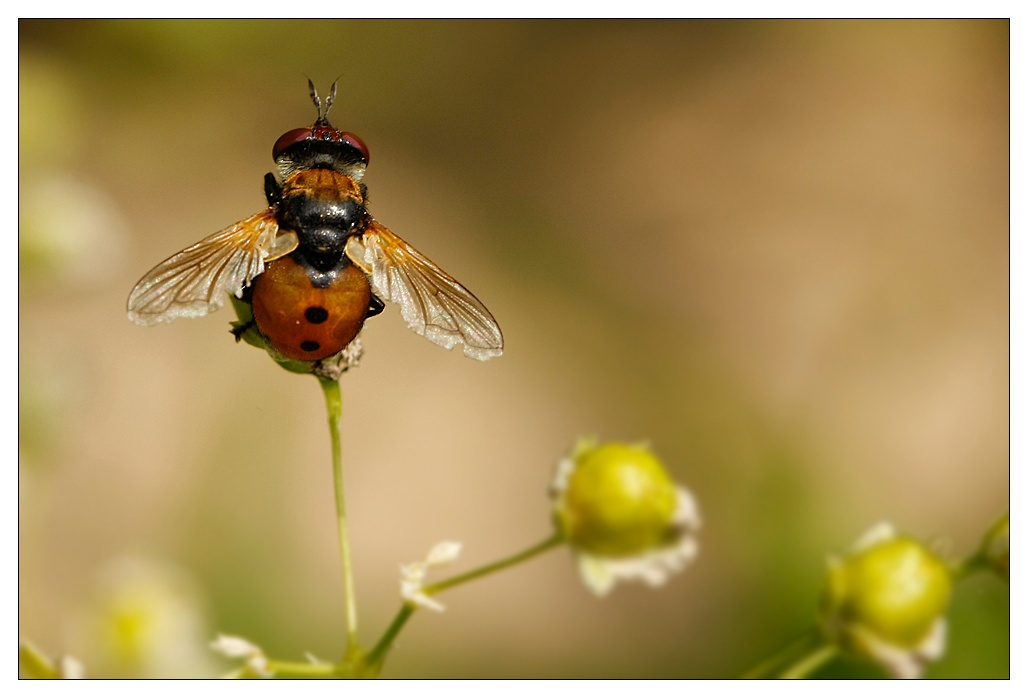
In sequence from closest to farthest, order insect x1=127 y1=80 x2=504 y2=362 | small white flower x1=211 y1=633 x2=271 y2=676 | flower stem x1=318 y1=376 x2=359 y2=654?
small white flower x1=211 y1=633 x2=271 y2=676, flower stem x1=318 y1=376 x2=359 y2=654, insect x1=127 y1=80 x2=504 y2=362

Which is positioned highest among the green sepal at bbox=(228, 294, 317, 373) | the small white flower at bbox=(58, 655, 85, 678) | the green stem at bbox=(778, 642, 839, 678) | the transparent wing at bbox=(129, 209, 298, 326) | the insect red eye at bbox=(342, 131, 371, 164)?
the insect red eye at bbox=(342, 131, 371, 164)

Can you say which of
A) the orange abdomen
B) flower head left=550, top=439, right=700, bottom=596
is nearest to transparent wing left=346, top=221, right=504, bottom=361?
the orange abdomen

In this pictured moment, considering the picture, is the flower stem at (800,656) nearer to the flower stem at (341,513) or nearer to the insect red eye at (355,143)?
the flower stem at (341,513)

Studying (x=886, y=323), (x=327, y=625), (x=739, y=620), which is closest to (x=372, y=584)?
(x=327, y=625)

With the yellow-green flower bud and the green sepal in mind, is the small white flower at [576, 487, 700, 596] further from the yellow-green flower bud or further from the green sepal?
the green sepal

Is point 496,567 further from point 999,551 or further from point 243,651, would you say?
point 999,551

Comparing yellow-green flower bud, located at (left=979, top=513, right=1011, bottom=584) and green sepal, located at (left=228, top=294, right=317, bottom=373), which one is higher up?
green sepal, located at (left=228, top=294, right=317, bottom=373)
